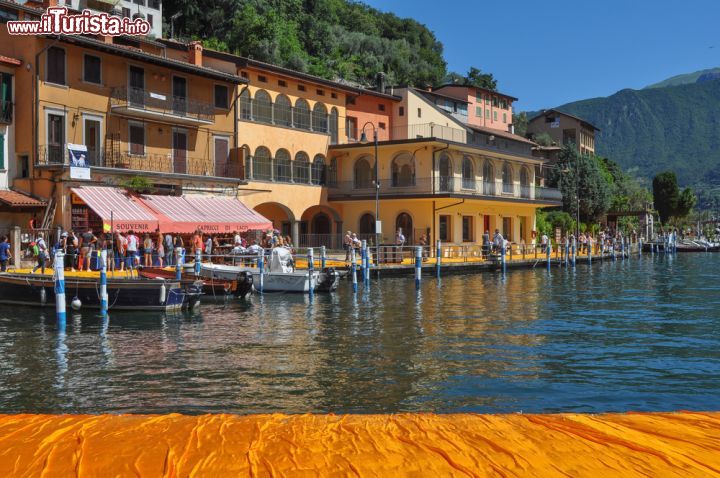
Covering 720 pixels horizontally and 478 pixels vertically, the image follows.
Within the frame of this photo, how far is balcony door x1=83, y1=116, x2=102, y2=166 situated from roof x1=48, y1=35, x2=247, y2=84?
120 inches

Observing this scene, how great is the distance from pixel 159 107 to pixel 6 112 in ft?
22.1

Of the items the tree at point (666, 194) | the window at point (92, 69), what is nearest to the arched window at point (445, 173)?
the window at point (92, 69)

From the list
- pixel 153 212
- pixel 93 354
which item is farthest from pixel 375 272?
pixel 93 354

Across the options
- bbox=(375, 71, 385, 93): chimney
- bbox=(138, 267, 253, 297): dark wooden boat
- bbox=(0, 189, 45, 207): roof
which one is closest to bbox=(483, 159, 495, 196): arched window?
bbox=(375, 71, 385, 93): chimney

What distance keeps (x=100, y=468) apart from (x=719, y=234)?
121118 mm

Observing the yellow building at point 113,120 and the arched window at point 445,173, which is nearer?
the yellow building at point 113,120

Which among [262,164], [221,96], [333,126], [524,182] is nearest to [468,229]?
[524,182]

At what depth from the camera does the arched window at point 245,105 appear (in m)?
38.7

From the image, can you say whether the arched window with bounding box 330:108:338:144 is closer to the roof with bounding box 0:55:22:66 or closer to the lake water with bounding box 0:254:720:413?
the roof with bounding box 0:55:22:66

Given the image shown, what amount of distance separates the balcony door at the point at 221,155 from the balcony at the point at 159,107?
4.81 feet

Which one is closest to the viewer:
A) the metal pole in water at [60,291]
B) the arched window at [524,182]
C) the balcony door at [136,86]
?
the metal pole in water at [60,291]

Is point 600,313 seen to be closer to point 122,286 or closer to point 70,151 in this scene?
→ point 122,286

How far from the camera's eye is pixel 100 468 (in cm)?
321

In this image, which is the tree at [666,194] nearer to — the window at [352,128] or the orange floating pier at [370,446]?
the window at [352,128]
